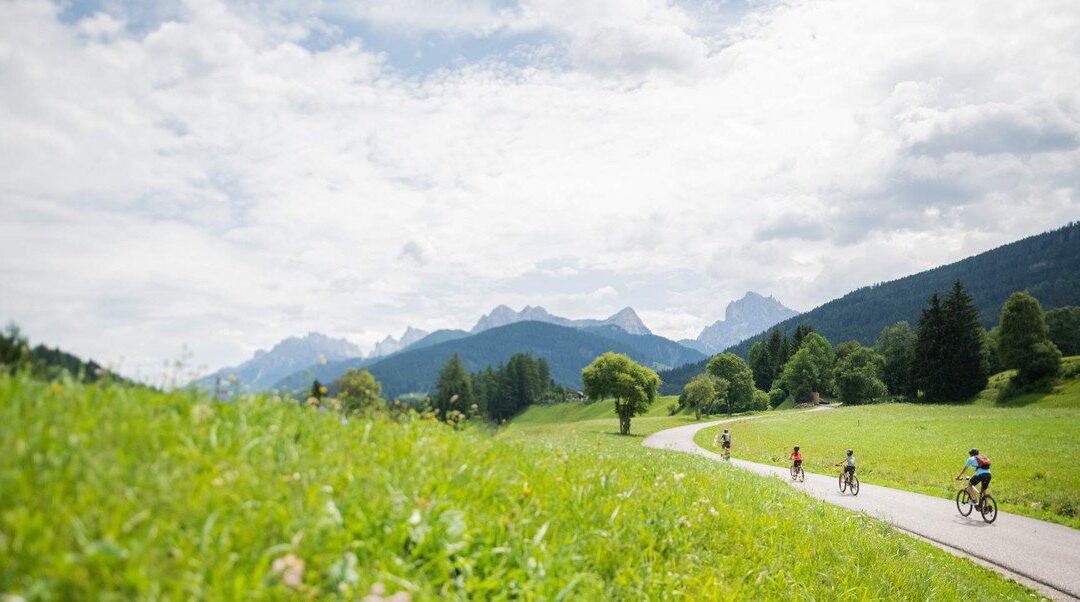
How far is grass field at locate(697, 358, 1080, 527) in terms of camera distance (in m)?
26.8

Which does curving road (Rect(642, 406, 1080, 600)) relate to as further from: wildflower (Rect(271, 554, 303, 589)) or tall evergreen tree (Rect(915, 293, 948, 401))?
tall evergreen tree (Rect(915, 293, 948, 401))

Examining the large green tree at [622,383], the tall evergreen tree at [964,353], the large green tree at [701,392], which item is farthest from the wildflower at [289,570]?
the tall evergreen tree at [964,353]

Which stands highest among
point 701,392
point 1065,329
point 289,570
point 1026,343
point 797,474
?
point 1065,329

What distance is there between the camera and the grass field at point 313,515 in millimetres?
2625

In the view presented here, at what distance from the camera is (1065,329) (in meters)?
139

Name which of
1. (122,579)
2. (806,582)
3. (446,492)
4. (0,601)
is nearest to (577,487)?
(446,492)

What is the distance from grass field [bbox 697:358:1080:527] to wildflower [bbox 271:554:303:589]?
2898 centimetres

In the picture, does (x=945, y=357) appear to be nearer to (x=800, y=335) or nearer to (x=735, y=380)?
(x=735, y=380)

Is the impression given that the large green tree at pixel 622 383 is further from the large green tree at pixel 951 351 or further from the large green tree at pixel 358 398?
the large green tree at pixel 358 398

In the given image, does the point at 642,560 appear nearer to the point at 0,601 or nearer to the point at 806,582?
the point at 806,582

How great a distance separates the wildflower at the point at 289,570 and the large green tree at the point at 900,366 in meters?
126

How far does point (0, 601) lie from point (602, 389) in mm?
74958

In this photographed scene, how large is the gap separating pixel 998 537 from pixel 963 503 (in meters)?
4.29

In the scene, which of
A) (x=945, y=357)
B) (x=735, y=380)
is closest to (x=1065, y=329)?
(x=945, y=357)
